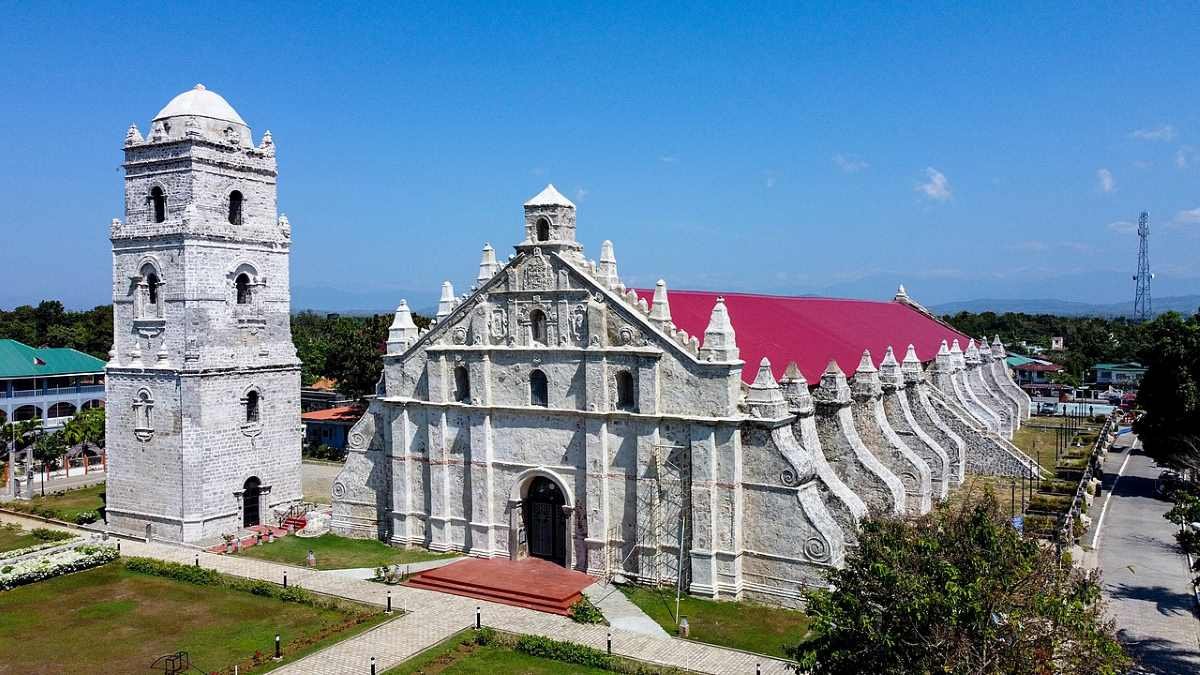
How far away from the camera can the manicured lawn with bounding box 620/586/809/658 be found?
85.1ft

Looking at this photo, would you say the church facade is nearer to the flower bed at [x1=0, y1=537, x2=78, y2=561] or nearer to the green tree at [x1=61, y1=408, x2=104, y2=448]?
the flower bed at [x1=0, y1=537, x2=78, y2=561]

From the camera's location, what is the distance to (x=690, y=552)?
1169 inches

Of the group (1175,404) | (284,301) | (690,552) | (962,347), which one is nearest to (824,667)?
(690,552)

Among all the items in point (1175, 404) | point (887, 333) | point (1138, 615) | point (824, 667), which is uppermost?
point (887, 333)

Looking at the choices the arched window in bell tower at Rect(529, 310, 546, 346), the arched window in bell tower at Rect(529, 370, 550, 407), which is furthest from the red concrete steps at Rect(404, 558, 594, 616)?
the arched window in bell tower at Rect(529, 310, 546, 346)

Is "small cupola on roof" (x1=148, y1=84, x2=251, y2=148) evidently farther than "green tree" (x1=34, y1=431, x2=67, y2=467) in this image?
No

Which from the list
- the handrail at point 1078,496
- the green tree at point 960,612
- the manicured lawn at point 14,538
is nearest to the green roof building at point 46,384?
the manicured lawn at point 14,538

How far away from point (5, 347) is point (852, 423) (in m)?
62.4

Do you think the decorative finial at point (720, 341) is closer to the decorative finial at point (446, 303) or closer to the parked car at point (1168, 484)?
the decorative finial at point (446, 303)

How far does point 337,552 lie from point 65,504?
787 inches

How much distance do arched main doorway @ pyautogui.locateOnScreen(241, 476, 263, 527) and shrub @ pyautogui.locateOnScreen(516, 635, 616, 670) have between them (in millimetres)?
19195

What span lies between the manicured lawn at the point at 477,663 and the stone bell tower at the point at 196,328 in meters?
17.0

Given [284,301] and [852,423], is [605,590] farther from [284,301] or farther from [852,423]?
[284,301]

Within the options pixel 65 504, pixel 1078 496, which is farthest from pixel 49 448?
pixel 1078 496
